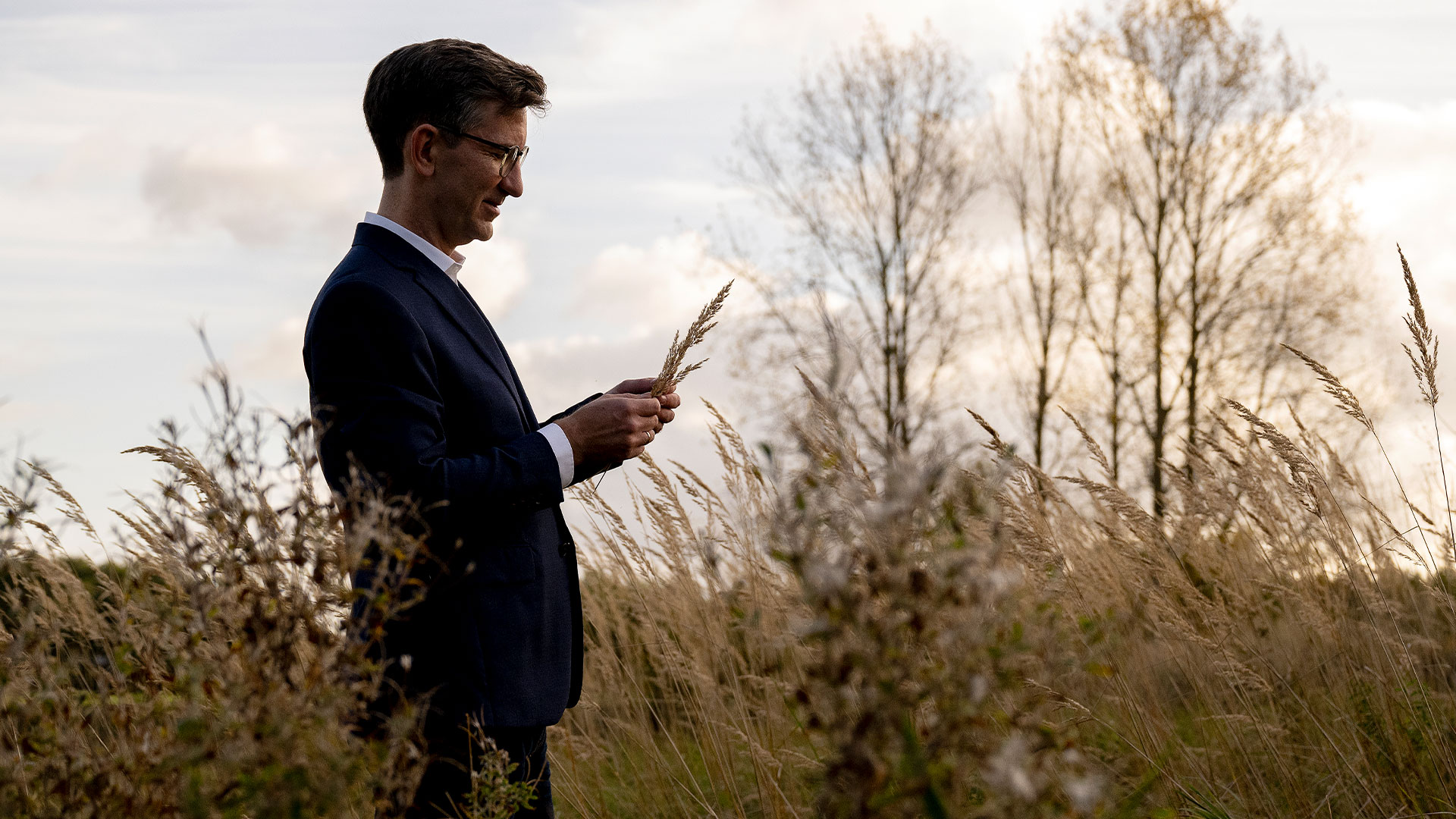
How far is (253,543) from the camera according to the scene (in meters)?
1.70

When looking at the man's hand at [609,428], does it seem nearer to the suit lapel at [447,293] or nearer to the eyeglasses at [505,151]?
the suit lapel at [447,293]

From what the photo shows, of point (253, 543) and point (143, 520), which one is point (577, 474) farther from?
point (143, 520)

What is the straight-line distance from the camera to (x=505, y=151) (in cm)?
250

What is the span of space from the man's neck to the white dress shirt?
14 mm

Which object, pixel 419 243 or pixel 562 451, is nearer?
pixel 562 451

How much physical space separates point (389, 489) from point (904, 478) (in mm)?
1196

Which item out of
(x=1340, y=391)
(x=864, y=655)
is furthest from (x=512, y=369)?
(x=1340, y=391)

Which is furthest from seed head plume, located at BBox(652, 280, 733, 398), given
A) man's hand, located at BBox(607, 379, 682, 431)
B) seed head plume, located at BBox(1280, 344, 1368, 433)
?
seed head plume, located at BBox(1280, 344, 1368, 433)

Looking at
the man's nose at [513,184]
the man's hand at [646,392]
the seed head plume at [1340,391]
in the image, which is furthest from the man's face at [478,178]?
the seed head plume at [1340,391]

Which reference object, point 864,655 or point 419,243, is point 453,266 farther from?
point 864,655

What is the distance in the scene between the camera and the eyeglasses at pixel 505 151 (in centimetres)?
245

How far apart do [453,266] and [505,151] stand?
0.29m

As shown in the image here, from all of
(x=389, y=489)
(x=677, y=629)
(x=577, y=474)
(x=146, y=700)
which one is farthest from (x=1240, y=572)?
(x=146, y=700)

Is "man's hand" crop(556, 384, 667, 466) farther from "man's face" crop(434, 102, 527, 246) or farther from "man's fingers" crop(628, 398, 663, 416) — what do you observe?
"man's face" crop(434, 102, 527, 246)
